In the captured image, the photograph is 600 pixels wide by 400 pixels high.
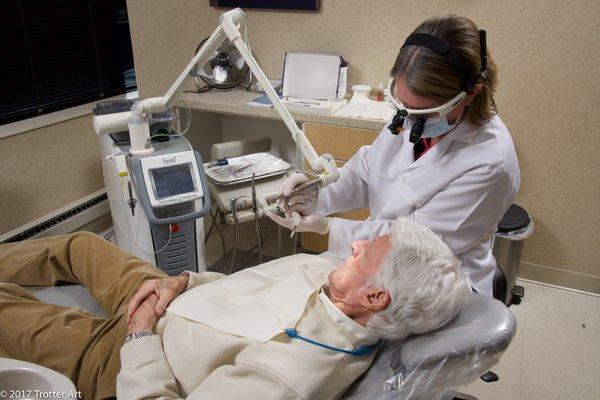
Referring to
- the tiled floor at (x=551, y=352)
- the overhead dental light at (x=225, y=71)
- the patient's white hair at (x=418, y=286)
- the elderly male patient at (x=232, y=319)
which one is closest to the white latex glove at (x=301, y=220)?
the elderly male patient at (x=232, y=319)

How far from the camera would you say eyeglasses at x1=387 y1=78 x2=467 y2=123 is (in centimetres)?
115

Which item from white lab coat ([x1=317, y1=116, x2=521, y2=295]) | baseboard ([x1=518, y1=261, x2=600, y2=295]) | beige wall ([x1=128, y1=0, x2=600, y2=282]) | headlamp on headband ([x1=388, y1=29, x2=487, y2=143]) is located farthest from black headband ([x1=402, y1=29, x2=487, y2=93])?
baseboard ([x1=518, y1=261, x2=600, y2=295])

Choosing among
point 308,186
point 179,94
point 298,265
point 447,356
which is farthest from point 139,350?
point 179,94

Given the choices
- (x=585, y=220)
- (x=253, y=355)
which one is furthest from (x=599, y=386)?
(x=253, y=355)

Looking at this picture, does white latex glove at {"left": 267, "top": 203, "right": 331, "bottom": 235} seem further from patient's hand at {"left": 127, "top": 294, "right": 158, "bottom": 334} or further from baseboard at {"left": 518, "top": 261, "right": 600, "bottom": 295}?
baseboard at {"left": 518, "top": 261, "right": 600, "bottom": 295}

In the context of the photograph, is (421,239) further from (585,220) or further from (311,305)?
(585,220)

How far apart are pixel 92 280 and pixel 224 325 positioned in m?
0.62

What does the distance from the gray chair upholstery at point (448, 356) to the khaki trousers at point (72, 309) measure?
2.43 feet

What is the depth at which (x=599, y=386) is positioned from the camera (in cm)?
186

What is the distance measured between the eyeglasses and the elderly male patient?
300mm

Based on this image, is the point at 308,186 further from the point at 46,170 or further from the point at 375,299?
the point at 46,170

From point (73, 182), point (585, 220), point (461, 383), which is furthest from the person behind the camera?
point (73, 182)

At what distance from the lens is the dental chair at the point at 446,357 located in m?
0.94

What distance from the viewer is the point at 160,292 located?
1.34 meters
